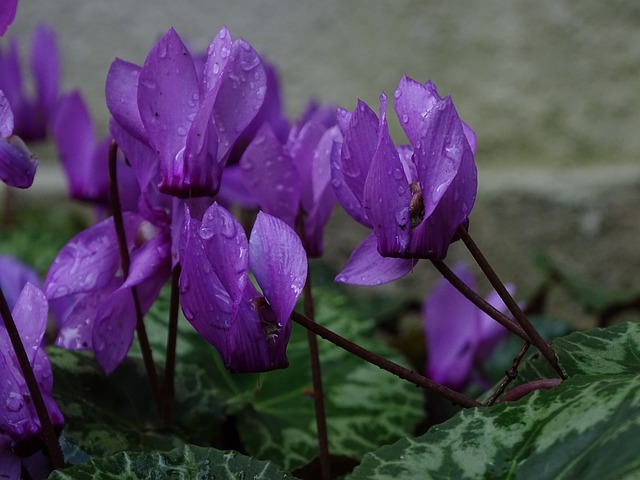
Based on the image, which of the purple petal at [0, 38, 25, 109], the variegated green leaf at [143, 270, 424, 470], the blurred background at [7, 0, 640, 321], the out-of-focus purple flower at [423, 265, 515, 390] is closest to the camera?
the variegated green leaf at [143, 270, 424, 470]

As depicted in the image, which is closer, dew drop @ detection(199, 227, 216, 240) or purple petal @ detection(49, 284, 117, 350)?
dew drop @ detection(199, 227, 216, 240)

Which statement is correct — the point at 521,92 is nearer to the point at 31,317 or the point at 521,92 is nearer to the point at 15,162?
the point at 31,317

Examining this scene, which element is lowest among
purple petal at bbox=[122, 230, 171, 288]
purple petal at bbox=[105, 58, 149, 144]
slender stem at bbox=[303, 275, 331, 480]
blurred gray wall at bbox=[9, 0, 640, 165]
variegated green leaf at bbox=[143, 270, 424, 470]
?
variegated green leaf at bbox=[143, 270, 424, 470]

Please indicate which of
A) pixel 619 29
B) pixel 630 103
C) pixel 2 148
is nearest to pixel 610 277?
pixel 630 103

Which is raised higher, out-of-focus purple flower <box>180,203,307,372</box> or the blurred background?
the blurred background

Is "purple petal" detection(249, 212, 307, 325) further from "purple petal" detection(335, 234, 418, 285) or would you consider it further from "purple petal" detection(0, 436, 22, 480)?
"purple petal" detection(0, 436, 22, 480)

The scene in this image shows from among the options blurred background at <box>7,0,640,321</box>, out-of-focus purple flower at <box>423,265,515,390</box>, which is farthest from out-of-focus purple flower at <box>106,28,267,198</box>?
blurred background at <box>7,0,640,321</box>

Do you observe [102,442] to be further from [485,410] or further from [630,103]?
[630,103]
